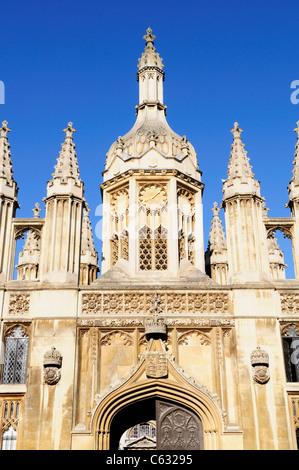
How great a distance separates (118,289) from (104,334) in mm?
1548

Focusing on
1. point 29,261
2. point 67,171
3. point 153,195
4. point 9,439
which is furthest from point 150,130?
point 9,439

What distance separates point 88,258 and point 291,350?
1239 centimetres

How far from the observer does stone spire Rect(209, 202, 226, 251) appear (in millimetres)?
27844

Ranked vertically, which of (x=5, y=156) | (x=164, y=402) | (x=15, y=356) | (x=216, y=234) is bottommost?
(x=164, y=402)

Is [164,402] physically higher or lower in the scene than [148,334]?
lower

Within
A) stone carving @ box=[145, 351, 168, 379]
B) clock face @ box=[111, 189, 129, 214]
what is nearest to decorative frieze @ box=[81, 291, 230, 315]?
stone carving @ box=[145, 351, 168, 379]

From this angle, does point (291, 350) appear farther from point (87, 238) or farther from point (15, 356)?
point (87, 238)

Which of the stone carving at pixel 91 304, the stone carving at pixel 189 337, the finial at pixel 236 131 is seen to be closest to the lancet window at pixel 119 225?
the stone carving at pixel 91 304

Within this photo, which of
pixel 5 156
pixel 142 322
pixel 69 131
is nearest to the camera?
pixel 142 322

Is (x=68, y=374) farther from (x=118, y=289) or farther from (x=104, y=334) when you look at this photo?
(x=118, y=289)

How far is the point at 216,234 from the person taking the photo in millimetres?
29062

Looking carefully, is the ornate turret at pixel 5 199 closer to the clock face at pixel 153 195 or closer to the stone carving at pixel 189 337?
the clock face at pixel 153 195

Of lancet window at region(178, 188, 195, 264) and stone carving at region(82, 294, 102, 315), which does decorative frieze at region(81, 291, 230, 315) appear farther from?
lancet window at region(178, 188, 195, 264)

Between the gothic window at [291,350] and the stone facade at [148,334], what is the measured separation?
3 cm
